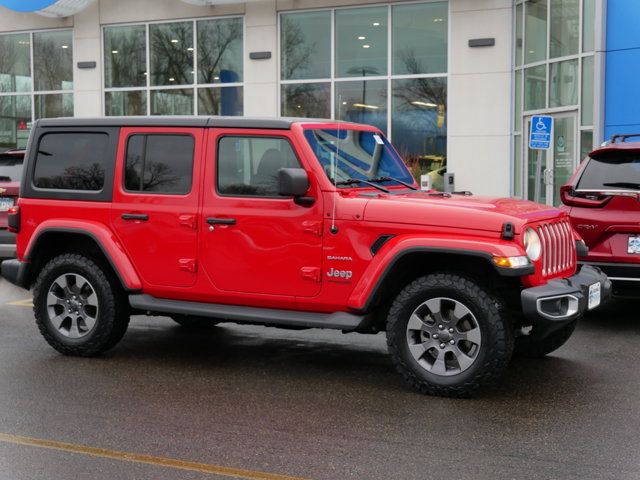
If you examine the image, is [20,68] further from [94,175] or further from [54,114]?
[94,175]

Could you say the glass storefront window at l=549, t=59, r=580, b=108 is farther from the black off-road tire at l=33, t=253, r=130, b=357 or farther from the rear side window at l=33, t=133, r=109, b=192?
the black off-road tire at l=33, t=253, r=130, b=357

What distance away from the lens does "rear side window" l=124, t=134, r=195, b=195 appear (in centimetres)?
721

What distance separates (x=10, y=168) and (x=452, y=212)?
8569 millimetres

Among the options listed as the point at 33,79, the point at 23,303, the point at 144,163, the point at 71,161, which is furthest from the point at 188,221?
the point at 33,79

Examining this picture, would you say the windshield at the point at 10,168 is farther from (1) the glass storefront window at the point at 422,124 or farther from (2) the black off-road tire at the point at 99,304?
(1) the glass storefront window at the point at 422,124

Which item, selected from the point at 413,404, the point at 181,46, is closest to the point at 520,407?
the point at 413,404

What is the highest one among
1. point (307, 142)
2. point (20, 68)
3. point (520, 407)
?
point (20, 68)

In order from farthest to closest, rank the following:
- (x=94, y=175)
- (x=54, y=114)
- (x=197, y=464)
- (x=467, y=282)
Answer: (x=54, y=114) < (x=94, y=175) < (x=467, y=282) < (x=197, y=464)

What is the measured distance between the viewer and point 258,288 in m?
6.84

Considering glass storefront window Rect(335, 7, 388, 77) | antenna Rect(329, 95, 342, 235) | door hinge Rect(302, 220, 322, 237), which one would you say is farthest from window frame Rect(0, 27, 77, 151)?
door hinge Rect(302, 220, 322, 237)

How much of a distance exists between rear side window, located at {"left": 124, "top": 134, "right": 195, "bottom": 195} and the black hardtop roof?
0.36 feet

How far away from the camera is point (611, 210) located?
28.6 ft

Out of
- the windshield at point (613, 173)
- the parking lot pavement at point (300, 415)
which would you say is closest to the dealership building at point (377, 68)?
the windshield at point (613, 173)

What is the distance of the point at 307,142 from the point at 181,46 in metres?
16.7
